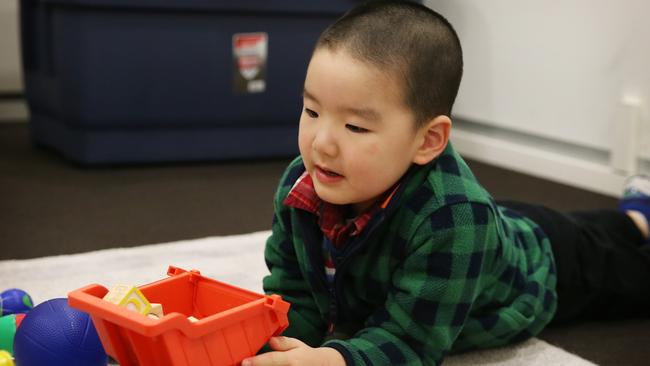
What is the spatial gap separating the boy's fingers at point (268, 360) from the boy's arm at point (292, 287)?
0.20 meters

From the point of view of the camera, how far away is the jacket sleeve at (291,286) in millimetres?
916

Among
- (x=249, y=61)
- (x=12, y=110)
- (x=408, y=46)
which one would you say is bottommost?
(x=12, y=110)

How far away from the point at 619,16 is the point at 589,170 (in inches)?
15.2

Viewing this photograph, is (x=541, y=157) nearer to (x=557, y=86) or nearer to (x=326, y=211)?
(x=557, y=86)

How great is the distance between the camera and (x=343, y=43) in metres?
0.76

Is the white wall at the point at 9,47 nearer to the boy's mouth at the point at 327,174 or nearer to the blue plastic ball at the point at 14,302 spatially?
the blue plastic ball at the point at 14,302

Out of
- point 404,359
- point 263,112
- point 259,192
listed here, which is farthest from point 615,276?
point 263,112

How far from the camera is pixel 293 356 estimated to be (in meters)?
0.71

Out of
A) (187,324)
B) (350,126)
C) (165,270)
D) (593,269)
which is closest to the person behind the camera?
(187,324)

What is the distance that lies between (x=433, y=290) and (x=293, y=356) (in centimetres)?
16

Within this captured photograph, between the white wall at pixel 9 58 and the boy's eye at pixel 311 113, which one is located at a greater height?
the boy's eye at pixel 311 113

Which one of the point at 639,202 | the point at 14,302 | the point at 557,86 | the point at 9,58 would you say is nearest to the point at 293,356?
the point at 14,302

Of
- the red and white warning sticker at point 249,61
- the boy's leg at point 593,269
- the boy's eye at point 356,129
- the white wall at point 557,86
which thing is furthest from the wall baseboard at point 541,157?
the boy's eye at point 356,129

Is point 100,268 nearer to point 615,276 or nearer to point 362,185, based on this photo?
point 362,185
